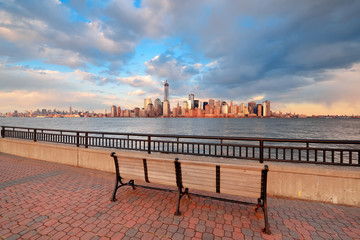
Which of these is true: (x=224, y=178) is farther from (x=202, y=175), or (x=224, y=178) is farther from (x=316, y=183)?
(x=316, y=183)

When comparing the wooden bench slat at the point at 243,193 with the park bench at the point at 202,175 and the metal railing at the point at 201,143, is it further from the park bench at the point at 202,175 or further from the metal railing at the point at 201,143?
the metal railing at the point at 201,143

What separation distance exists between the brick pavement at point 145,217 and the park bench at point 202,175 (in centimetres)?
37

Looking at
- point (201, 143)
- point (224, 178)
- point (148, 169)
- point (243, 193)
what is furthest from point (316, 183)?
point (148, 169)

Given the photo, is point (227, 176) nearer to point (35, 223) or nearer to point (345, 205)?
point (345, 205)

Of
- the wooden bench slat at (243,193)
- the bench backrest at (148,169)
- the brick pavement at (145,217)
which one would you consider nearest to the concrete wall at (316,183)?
the brick pavement at (145,217)

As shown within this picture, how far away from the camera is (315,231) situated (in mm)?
3104

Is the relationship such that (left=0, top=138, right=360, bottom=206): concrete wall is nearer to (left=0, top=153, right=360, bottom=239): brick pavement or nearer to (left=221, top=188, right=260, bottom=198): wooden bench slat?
(left=0, top=153, right=360, bottom=239): brick pavement

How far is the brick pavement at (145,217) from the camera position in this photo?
9.84ft

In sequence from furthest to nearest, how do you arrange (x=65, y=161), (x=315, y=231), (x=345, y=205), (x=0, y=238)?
(x=65, y=161) → (x=345, y=205) → (x=315, y=231) → (x=0, y=238)

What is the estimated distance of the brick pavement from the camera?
300cm

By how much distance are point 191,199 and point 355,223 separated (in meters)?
3.32

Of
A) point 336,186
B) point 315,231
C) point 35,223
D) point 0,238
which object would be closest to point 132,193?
point 35,223

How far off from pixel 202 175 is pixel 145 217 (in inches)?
57.1

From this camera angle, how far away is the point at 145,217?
11.4ft
